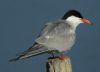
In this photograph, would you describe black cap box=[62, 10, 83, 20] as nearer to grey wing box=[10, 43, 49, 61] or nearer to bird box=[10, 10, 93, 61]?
bird box=[10, 10, 93, 61]

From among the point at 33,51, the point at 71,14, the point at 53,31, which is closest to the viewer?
the point at 33,51

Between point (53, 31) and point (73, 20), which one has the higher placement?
point (73, 20)

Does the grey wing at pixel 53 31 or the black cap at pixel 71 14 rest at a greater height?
the black cap at pixel 71 14

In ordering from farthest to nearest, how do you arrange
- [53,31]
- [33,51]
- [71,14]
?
[71,14] < [53,31] < [33,51]

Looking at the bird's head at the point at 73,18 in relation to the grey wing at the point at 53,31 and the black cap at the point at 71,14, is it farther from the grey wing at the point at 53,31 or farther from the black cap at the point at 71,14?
the grey wing at the point at 53,31

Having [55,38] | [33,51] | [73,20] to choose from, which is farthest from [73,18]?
[33,51]

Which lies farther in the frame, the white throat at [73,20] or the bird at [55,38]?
the white throat at [73,20]

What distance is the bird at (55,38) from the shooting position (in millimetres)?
6524

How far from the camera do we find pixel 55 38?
23.0ft

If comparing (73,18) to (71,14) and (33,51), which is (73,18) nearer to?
(71,14)

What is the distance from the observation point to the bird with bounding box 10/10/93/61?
21.4ft

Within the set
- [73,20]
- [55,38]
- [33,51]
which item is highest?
[73,20]

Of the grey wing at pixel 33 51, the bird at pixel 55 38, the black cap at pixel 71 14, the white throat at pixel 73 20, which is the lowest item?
the grey wing at pixel 33 51

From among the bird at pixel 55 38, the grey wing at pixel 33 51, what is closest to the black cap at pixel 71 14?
the bird at pixel 55 38
